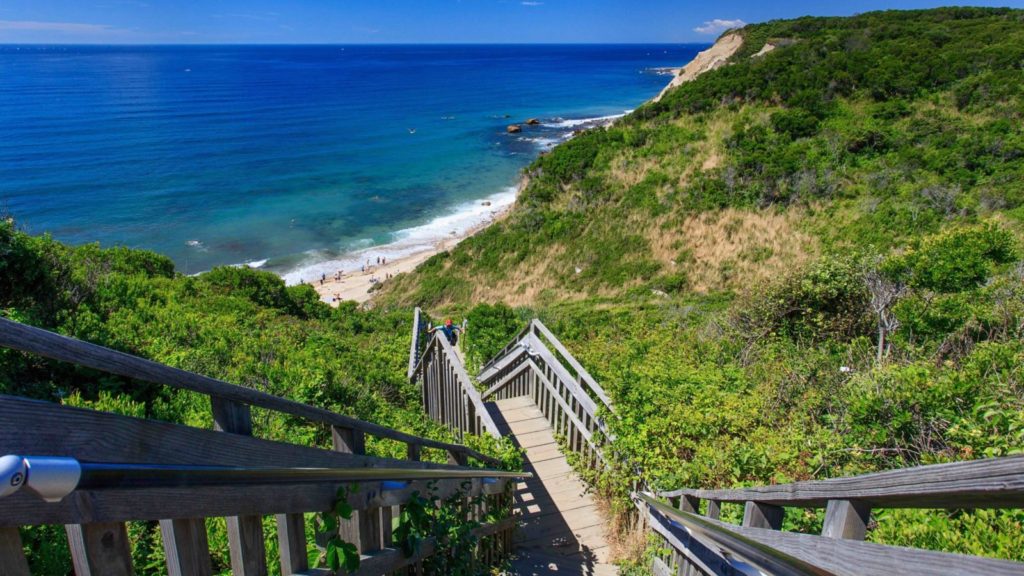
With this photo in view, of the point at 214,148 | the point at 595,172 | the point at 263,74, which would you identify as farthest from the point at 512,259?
the point at 263,74

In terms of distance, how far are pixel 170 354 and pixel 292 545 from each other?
6.35 meters

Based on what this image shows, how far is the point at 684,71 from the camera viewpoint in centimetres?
5500

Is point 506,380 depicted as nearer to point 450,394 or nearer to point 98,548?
point 450,394

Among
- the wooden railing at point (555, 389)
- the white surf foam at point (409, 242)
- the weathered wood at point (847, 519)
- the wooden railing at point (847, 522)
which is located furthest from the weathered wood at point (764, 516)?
the white surf foam at point (409, 242)

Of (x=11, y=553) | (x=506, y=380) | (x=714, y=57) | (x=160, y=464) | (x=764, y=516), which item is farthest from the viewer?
(x=714, y=57)

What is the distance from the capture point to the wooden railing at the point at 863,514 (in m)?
0.99

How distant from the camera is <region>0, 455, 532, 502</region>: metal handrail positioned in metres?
0.94

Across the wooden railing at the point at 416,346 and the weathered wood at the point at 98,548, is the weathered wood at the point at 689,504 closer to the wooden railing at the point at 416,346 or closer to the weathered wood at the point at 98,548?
the weathered wood at the point at 98,548

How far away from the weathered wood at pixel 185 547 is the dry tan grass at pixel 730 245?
56.9 feet

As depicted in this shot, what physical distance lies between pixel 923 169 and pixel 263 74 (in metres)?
145

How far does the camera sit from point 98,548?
1.30 metres

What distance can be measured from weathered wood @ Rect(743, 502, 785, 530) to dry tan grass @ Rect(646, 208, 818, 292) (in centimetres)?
1584

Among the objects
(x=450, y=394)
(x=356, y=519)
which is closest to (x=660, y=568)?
(x=356, y=519)

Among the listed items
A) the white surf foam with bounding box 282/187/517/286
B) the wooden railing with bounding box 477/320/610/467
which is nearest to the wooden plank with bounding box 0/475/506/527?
the wooden railing with bounding box 477/320/610/467
